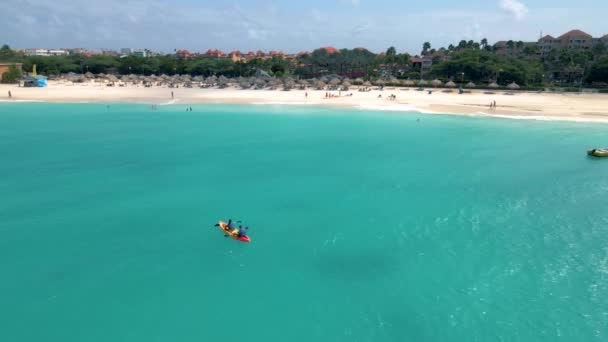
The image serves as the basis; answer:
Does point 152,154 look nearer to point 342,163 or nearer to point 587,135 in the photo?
point 342,163

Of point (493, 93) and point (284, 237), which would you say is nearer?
point (284, 237)

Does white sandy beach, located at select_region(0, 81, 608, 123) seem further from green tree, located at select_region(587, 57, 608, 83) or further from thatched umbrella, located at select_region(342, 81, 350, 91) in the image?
green tree, located at select_region(587, 57, 608, 83)

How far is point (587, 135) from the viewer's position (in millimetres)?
35969

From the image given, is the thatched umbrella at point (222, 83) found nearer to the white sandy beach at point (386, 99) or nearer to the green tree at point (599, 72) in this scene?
the white sandy beach at point (386, 99)

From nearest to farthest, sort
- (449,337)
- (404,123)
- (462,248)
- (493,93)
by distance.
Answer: (449,337), (462,248), (404,123), (493,93)

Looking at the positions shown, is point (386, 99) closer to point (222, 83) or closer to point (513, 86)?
point (513, 86)

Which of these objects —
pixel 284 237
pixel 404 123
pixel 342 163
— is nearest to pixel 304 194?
pixel 284 237

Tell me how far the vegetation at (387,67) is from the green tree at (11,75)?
12.6m

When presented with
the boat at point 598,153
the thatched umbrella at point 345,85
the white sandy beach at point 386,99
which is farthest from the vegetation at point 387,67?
the boat at point 598,153

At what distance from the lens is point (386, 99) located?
185 feet

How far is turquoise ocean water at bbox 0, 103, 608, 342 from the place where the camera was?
11344mm

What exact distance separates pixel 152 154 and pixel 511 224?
864 inches

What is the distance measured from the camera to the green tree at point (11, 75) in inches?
2675

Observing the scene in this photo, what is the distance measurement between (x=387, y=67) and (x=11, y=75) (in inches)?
2883
